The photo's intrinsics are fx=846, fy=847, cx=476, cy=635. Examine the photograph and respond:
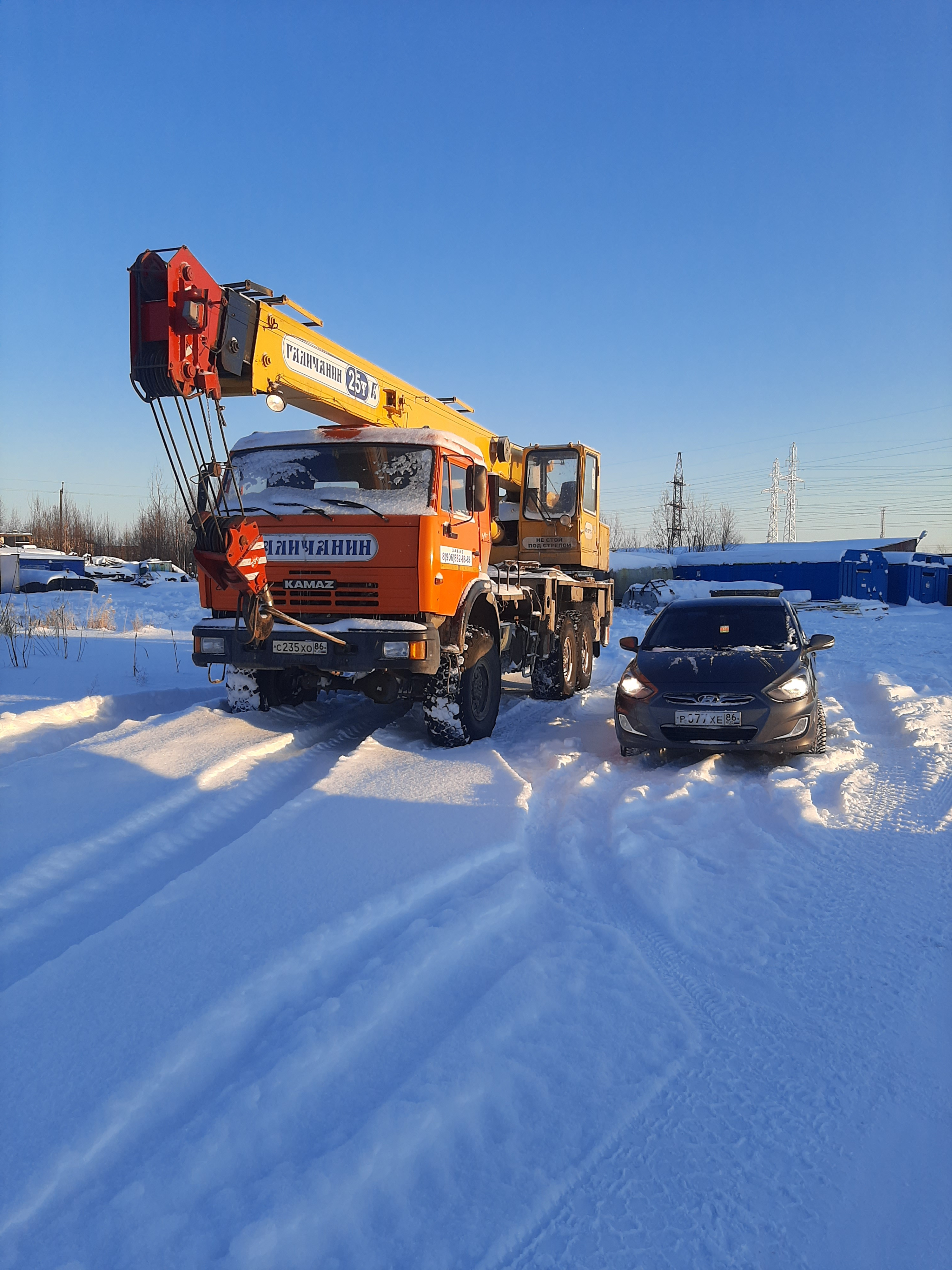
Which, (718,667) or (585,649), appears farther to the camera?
(585,649)

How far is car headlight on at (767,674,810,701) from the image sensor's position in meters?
7.22

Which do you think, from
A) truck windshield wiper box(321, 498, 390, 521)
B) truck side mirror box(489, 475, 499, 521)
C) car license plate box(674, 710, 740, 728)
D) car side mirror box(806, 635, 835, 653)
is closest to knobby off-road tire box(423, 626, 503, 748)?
truck windshield wiper box(321, 498, 390, 521)

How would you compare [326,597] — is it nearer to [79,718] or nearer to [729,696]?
[79,718]

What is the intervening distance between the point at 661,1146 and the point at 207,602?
22.4 ft

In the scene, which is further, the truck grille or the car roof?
the car roof

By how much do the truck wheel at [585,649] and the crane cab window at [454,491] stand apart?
459 cm

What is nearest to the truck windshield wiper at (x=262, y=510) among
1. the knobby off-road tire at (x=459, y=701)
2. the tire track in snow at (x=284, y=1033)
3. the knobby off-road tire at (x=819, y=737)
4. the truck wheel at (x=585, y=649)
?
the knobby off-road tire at (x=459, y=701)

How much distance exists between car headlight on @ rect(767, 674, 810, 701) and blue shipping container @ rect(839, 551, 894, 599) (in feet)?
135

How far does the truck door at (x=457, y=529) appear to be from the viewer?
7875mm

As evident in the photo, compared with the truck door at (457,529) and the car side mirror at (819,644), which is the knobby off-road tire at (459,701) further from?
the car side mirror at (819,644)

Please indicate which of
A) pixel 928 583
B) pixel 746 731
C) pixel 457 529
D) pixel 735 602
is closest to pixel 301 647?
pixel 457 529

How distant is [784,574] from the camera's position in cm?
4988

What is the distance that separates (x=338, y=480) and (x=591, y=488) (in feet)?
19.6

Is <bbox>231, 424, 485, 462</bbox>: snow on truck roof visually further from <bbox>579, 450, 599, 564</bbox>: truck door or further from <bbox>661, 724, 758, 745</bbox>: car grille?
<bbox>579, 450, 599, 564</bbox>: truck door
